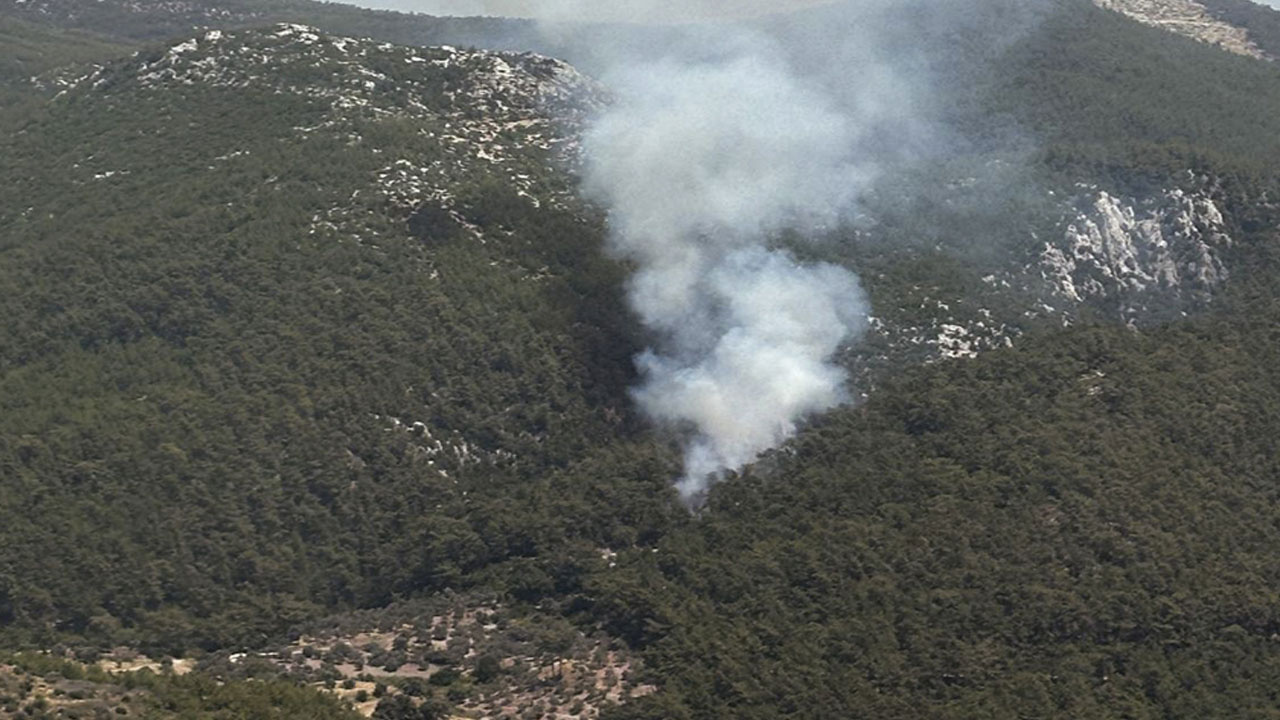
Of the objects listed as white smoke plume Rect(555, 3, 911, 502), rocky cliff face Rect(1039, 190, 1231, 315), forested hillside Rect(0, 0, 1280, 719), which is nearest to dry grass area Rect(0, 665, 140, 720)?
forested hillside Rect(0, 0, 1280, 719)

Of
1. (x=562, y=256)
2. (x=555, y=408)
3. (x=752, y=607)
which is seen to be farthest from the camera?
(x=562, y=256)

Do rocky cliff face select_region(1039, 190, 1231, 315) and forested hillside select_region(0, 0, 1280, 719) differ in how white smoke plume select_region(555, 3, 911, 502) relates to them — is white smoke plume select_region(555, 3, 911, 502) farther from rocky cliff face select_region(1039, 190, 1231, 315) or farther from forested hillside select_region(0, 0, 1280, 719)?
rocky cliff face select_region(1039, 190, 1231, 315)

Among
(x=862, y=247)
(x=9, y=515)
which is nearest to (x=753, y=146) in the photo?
(x=862, y=247)

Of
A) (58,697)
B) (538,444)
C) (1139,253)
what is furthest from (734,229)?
(58,697)

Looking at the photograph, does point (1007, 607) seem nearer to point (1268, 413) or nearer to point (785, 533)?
point (785, 533)

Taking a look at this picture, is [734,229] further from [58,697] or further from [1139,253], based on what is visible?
[58,697]
